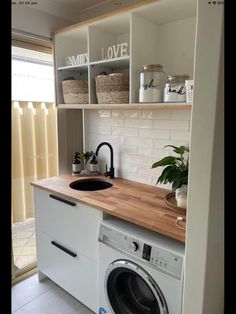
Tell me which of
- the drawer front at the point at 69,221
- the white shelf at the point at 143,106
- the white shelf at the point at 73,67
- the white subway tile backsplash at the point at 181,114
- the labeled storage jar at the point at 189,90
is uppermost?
the white shelf at the point at 73,67

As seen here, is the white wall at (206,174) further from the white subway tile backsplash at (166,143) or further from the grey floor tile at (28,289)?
the grey floor tile at (28,289)

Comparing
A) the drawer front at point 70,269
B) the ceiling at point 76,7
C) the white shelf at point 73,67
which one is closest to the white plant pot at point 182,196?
the drawer front at point 70,269

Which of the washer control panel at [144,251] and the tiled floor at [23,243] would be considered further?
the tiled floor at [23,243]

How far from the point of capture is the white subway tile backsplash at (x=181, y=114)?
5.47 feet

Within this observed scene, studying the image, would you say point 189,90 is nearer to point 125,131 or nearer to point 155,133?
point 155,133

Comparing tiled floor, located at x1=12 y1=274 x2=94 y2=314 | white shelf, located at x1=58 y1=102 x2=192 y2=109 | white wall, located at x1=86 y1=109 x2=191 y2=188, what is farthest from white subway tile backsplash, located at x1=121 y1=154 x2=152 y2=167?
tiled floor, located at x1=12 y1=274 x2=94 y2=314

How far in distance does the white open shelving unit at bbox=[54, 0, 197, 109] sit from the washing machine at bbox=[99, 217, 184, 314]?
769 millimetres

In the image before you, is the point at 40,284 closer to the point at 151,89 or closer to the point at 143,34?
the point at 151,89

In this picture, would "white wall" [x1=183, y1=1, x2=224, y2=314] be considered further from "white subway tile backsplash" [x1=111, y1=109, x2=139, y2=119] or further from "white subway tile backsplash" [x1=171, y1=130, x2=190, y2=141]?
"white subway tile backsplash" [x1=111, y1=109, x2=139, y2=119]

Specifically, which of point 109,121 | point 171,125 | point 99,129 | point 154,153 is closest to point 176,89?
point 171,125

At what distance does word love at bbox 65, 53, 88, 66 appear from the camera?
1.89m

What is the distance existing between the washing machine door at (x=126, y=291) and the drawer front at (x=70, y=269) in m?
0.14

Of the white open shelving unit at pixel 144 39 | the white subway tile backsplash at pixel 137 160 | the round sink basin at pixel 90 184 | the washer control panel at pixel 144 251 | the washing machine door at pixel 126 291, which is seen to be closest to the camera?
the washer control panel at pixel 144 251
